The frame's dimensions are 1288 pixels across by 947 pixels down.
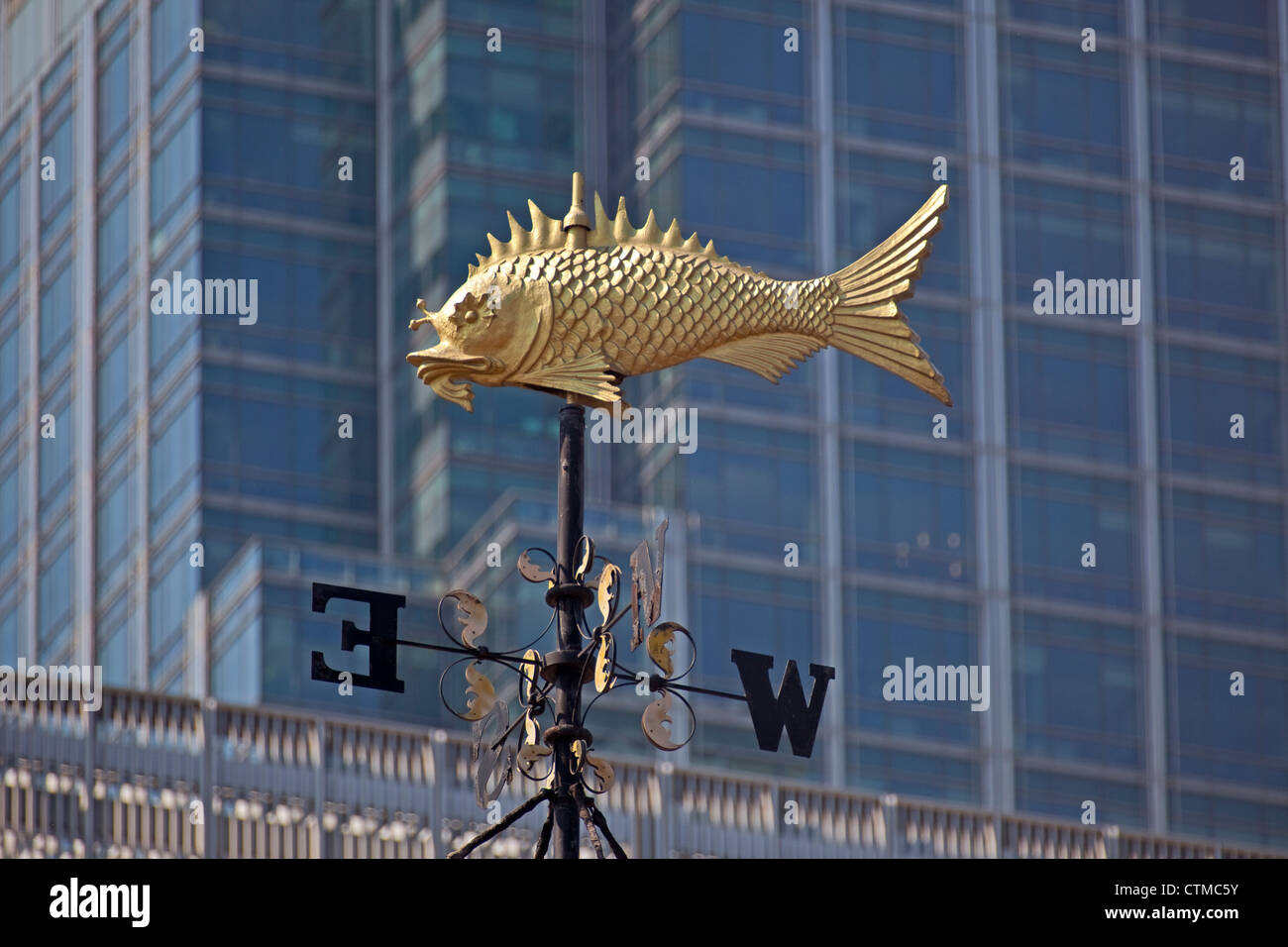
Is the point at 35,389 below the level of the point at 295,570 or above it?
above

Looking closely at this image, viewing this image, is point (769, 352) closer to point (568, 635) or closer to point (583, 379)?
point (583, 379)

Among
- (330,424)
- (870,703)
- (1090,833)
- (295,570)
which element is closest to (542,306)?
(1090,833)

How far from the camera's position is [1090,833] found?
4256 centimetres

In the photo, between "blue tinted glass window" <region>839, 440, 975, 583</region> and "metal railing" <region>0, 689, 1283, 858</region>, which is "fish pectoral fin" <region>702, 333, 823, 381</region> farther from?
"blue tinted glass window" <region>839, 440, 975, 583</region>

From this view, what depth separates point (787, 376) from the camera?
81375 millimetres

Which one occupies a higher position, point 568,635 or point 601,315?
point 601,315

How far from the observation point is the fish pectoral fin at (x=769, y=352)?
46.5ft

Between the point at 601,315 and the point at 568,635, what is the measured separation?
4.47 ft

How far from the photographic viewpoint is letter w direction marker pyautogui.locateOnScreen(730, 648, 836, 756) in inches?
560

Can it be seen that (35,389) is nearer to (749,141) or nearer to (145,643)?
(145,643)

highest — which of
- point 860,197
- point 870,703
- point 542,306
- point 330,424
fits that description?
point 860,197

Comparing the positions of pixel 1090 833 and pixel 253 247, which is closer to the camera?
pixel 1090 833

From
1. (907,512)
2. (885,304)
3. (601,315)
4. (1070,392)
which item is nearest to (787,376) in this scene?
(907,512)

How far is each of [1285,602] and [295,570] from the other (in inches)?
1088
